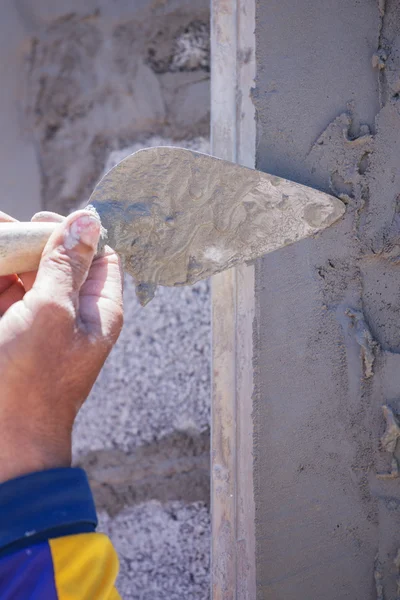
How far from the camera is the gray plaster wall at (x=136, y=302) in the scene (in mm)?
1636

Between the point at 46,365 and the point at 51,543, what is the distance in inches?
7.4

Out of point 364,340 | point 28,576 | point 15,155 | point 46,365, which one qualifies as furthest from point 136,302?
point 28,576

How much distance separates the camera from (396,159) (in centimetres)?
97

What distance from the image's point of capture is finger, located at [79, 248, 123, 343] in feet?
2.53

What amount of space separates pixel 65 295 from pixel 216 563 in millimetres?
596

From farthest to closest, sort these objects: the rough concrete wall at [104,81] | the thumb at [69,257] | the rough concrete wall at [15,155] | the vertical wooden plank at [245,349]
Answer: the rough concrete wall at [15,155], the rough concrete wall at [104,81], the vertical wooden plank at [245,349], the thumb at [69,257]

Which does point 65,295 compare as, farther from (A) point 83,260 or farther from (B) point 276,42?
(B) point 276,42

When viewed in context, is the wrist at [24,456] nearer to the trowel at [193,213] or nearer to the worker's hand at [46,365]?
the worker's hand at [46,365]

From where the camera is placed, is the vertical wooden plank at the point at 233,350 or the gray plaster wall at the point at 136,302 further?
the gray plaster wall at the point at 136,302

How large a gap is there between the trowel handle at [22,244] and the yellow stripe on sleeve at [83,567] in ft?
1.16

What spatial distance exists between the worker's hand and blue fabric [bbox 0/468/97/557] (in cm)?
3

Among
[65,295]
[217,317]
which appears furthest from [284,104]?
[65,295]

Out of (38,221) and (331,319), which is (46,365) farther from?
(331,319)

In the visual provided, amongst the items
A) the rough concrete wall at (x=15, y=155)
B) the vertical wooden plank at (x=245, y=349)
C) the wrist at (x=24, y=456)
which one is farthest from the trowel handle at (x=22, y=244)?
the rough concrete wall at (x=15, y=155)
